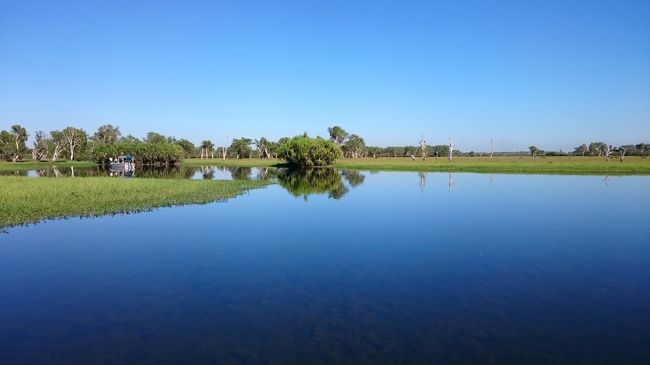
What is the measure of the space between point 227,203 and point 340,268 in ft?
55.2

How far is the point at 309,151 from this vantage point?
83.1 meters

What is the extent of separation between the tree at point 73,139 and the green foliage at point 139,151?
470 inches

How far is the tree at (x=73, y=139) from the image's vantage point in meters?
112

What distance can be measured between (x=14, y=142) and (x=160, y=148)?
34.6 metres

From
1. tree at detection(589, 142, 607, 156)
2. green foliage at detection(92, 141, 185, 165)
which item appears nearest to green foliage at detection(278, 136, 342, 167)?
green foliage at detection(92, 141, 185, 165)

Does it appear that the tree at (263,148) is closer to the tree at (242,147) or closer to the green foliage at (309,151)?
the tree at (242,147)

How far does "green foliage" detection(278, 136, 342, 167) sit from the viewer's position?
83.3m

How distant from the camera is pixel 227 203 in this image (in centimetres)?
2747

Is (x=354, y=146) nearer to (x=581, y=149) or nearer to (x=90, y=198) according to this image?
(x=581, y=149)

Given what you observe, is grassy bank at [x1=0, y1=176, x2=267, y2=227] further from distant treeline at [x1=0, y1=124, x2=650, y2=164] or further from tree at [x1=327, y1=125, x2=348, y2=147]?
tree at [x1=327, y1=125, x2=348, y2=147]

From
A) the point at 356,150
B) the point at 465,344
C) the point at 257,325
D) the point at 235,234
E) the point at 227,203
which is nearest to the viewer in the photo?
the point at 465,344

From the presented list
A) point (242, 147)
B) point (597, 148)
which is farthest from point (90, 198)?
point (597, 148)

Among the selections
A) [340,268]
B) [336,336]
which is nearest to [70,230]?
[340,268]

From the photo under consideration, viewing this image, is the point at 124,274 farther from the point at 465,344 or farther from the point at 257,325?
the point at 465,344
